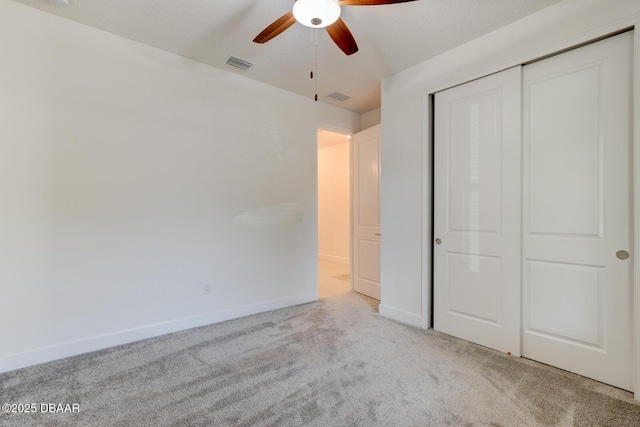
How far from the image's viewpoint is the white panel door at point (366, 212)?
13.3ft

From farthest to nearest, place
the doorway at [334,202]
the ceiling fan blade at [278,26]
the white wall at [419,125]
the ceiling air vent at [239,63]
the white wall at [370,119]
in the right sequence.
A: the doorway at [334,202], the white wall at [370,119], the ceiling air vent at [239,63], the white wall at [419,125], the ceiling fan blade at [278,26]

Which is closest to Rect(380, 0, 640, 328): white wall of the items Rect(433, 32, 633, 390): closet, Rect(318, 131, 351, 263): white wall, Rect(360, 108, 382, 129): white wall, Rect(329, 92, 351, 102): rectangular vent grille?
Rect(433, 32, 633, 390): closet

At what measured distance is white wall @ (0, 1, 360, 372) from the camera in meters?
2.24

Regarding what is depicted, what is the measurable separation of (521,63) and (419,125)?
3.10ft

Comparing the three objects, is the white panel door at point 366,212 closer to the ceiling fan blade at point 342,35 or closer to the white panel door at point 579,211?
the white panel door at point 579,211

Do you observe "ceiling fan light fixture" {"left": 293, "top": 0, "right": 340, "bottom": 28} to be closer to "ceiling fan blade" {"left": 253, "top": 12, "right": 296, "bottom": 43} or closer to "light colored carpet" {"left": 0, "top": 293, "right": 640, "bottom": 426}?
"ceiling fan blade" {"left": 253, "top": 12, "right": 296, "bottom": 43}

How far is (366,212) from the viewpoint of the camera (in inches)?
165

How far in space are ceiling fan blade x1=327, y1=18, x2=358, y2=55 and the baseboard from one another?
2.79 metres

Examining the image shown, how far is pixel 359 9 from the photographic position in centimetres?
220

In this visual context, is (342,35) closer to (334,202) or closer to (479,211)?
(479,211)

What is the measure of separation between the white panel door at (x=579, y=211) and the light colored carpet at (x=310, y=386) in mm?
269

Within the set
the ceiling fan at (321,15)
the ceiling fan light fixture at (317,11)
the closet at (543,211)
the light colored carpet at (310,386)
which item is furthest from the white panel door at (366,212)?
the ceiling fan light fixture at (317,11)

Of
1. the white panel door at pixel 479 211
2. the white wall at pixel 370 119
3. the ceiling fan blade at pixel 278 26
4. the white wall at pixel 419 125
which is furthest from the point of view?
the white wall at pixel 370 119

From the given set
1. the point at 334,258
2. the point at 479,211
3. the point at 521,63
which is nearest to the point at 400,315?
the point at 479,211
